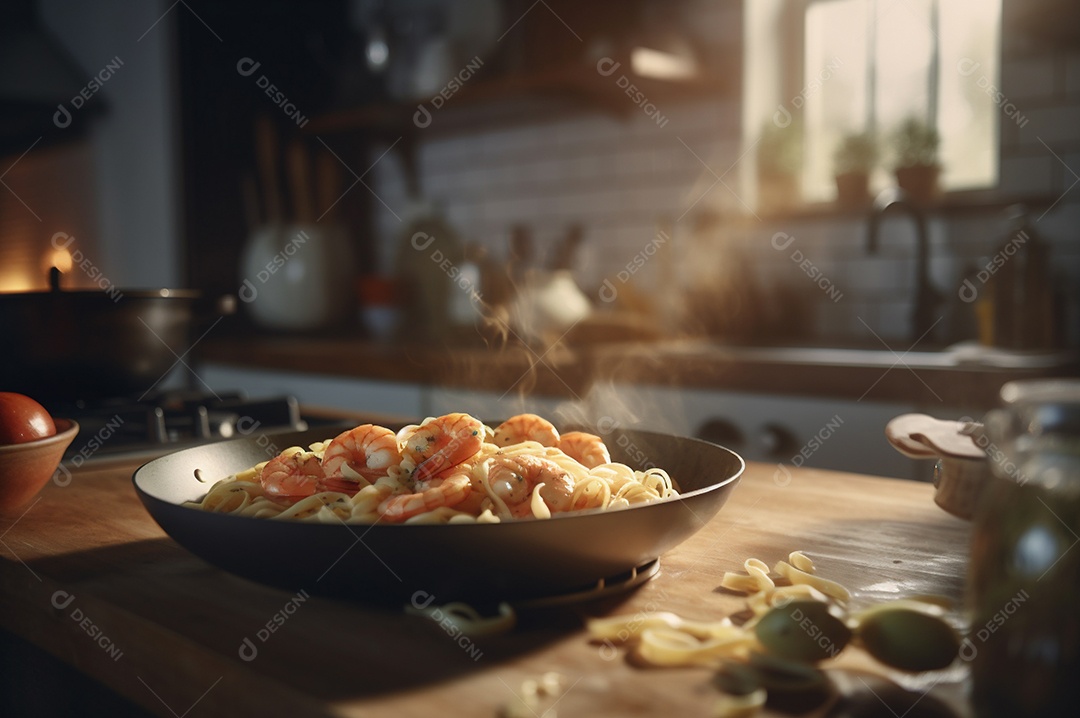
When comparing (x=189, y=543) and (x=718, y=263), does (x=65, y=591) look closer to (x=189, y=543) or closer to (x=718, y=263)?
(x=189, y=543)

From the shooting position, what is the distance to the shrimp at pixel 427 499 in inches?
33.3

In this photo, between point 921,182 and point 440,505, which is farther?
point 921,182

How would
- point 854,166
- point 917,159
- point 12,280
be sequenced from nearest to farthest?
point 917,159 < point 854,166 < point 12,280

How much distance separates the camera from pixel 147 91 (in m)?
4.40

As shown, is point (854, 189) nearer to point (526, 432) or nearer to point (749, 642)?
point (526, 432)

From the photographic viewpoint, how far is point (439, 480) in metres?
0.94

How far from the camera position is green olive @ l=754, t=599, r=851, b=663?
0.65 m

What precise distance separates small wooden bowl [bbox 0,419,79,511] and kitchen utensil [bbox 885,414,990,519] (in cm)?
101

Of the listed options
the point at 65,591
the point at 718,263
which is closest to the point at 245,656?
the point at 65,591

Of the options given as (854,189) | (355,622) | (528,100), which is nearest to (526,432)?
(355,622)

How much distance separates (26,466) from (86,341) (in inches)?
22.0

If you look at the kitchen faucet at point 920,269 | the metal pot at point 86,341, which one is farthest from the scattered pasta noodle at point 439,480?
the kitchen faucet at point 920,269

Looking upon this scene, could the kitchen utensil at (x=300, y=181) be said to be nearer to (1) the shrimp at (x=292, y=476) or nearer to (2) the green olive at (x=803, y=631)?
(1) the shrimp at (x=292, y=476)

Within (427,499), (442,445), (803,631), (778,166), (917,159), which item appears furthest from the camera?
(778,166)
